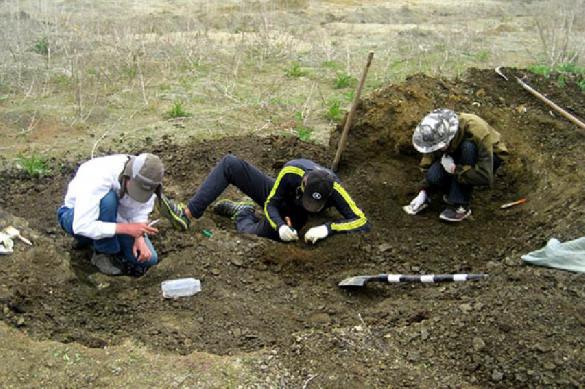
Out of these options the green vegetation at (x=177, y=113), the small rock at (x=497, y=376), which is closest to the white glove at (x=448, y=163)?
the small rock at (x=497, y=376)

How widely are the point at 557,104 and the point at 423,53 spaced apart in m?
3.54

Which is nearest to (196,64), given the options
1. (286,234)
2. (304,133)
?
(304,133)

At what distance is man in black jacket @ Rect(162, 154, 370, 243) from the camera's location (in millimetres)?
4645

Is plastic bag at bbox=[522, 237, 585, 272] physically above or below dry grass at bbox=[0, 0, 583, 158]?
above

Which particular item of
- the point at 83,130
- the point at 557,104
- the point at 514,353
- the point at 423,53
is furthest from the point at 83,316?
the point at 423,53

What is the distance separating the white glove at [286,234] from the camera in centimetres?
492

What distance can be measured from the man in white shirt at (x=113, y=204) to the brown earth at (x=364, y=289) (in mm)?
231

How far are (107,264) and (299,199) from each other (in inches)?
56.9

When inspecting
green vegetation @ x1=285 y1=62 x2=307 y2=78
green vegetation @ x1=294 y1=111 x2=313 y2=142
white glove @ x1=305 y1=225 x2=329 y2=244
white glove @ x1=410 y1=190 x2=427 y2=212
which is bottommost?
white glove @ x1=410 y1=190 x2=427 y2=212

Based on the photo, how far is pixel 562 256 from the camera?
424cm

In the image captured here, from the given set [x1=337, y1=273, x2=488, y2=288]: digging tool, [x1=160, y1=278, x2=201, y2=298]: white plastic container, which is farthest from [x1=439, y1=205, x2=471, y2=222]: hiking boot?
[x1=160, y1=278, x2=201, y2=298]: white plastic container

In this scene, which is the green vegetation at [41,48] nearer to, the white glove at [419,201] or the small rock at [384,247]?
the white glove at [419,201]

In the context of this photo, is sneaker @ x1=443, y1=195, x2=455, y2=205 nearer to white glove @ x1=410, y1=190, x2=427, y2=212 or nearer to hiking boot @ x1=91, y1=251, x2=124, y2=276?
white glove @ x1=410, y1=190, x2=427, y2=212

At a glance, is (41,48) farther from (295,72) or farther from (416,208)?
(416,208)
